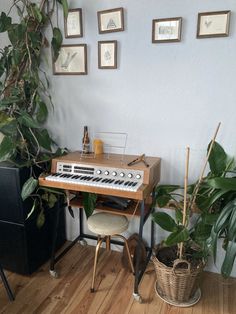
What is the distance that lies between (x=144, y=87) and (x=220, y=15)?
2.08 ft

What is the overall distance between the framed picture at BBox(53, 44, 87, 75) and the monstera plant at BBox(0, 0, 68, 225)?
0.20 feet

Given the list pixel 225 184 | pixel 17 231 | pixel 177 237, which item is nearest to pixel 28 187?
pixel 17 231

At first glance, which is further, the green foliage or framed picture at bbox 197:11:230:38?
framed picture at bbox 197:11:230:38

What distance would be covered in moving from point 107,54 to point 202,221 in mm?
1312

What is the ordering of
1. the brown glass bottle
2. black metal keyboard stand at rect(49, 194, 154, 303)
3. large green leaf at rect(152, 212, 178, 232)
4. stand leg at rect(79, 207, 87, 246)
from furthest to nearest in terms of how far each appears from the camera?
stand leg at rect(79, 207, 87, 246)
the brown glass bottle
black metal keyboard stand at rect(49, 194, 154, 303)
large green leaf at rect(152, 212, 178, 232)

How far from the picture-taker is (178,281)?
162cm

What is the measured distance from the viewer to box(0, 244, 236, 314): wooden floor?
1676 mm

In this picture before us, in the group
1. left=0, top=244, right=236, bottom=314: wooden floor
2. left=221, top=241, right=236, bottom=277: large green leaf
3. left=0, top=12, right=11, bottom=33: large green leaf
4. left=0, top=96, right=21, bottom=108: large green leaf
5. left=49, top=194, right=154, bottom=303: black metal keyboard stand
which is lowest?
left=0, top=244, right=236, bottom=314: wooden floor

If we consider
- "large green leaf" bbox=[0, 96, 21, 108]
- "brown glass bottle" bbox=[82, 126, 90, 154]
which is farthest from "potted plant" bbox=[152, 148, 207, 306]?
"large green leaf" bbox=[0, 96, 21, 108]

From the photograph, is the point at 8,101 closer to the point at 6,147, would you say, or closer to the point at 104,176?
the point at 6,147

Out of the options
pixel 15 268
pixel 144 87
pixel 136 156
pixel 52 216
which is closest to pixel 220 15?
pixel 144 87

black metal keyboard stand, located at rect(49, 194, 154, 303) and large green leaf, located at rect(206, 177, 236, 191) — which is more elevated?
large green leaf, located at rect(206, 177, 236, 191)

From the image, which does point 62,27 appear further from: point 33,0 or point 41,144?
point 41,144

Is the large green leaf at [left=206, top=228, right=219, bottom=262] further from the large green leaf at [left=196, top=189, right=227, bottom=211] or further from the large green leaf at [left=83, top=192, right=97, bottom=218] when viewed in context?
the large green leaf at [left=83, top=192, right=97, bottom=218]
